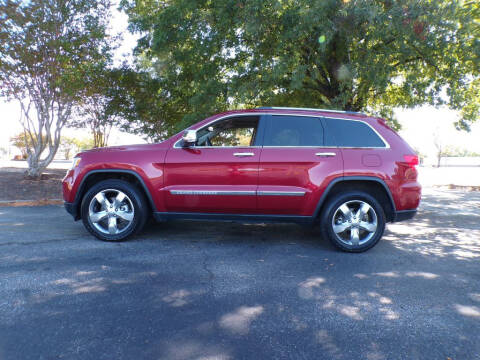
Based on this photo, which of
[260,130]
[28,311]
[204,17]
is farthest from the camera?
[204,17]

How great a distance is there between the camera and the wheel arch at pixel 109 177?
4.43 metres

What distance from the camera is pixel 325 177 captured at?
165 inches

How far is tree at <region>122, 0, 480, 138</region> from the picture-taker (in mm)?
8258

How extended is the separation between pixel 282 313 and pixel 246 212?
195cm

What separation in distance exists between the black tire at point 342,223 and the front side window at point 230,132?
4.68ft

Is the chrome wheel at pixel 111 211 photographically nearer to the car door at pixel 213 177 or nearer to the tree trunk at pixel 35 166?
the car door at pixel 213 177

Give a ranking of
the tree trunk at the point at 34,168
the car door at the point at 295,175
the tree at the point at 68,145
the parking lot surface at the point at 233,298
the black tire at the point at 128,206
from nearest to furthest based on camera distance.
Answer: the parking lot surface at the point at 233,298
the car door at the point at 295,175
the black tire at the point at 128,206
the tree trunk at the point at 34,168
the tree at the point at 68,145

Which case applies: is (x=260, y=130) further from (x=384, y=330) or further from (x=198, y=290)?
(x=384, y=330)

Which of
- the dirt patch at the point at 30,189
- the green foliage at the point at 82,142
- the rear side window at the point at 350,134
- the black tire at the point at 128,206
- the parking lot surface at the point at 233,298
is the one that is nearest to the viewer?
the parking lot surface at the point at 233,298

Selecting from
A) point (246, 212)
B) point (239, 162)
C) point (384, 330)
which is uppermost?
point (239, 162)

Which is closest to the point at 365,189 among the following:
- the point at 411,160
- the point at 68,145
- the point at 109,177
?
the point at 411,160

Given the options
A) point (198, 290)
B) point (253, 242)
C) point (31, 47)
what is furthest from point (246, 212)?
point (31, 47)

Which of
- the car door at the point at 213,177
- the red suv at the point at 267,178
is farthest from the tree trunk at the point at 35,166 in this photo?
the car door at the point at 213,177

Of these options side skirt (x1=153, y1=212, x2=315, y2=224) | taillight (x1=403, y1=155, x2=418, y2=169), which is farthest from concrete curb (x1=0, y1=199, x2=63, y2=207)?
taillight (x1=403, y1=155, x2=418, y2=169)
